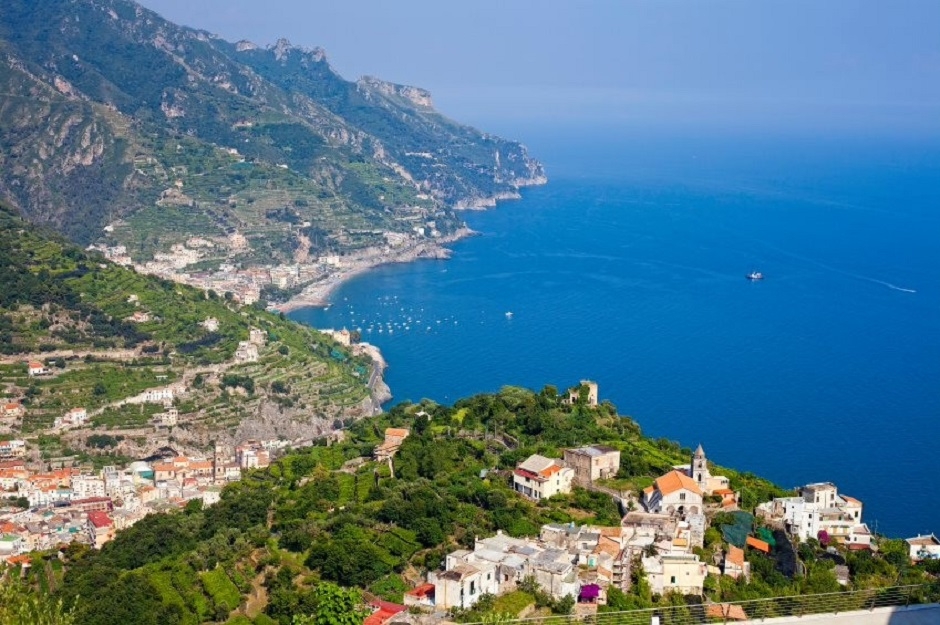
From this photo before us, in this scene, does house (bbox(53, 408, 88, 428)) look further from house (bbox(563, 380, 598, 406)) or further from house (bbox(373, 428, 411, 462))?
house (bbox(563, 380, 598, 406))

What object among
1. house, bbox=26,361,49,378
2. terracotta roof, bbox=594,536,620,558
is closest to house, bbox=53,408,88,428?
house, bbox=26,361,49,378

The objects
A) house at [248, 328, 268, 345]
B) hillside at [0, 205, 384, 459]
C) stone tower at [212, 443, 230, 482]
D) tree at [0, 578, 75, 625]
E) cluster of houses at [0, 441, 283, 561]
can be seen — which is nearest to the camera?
tree at [0, 578, 75, 625]

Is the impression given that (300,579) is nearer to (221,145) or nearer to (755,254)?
(755,254)

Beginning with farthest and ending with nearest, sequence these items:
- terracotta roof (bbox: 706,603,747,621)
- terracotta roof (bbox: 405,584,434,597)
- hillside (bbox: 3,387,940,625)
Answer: hillside (bbox: 3,387,940,625), terracotta roof (bbox: 405,584,434,597), terracotta roof (bbox: 706,603,747,621)

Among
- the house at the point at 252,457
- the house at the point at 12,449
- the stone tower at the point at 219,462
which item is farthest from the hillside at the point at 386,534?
the house at the point at 12,449

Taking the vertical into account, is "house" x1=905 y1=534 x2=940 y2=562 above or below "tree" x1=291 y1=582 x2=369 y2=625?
below

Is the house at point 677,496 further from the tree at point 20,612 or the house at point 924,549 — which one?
the tree at point 20,612

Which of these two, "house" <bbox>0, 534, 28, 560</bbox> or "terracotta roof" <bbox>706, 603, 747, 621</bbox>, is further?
"house" <bbox>0, 534, 28, 560</bbox>
